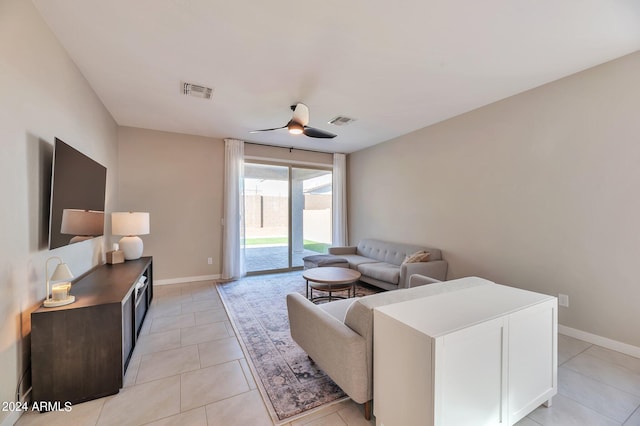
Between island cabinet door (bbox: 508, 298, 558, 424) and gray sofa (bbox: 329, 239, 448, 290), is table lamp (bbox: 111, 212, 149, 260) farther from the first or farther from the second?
island cabinet door (bbox: 508, 298, 558, 424)

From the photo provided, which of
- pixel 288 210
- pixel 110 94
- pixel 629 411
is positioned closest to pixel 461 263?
pixel 629 411

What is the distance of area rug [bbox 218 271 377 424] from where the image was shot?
178cm

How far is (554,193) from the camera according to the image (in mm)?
2777

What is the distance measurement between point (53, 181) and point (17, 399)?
1.45m

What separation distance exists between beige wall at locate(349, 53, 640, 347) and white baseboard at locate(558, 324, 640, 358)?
0.14ft

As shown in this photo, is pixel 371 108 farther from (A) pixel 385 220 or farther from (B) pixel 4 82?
(B) pixel 4 82

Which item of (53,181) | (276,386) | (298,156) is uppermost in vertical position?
(298,156)

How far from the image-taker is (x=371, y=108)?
11.5ft

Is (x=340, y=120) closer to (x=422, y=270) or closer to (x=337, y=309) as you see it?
(x=422, y=270)

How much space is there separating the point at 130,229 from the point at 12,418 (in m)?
2.13

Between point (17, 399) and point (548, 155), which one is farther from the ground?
point (548, 155)

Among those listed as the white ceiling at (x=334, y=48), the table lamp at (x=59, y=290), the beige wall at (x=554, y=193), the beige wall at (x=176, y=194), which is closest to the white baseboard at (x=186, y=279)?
the beige wall at (x=176, y=194)

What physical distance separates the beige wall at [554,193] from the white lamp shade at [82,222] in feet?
14.4

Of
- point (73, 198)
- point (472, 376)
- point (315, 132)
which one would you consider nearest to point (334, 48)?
point (315, 132)
